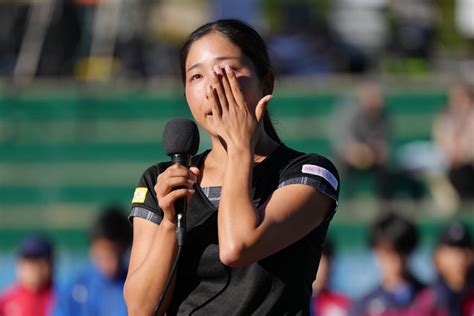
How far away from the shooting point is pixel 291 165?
3162 millimetres

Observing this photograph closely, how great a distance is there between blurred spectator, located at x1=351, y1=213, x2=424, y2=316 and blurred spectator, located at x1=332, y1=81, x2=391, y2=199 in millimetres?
4116

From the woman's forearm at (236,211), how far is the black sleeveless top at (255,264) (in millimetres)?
116

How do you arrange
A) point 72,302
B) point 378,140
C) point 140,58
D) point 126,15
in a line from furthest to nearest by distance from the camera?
point 126,15
point 140,58
point 378,140
point 72,302

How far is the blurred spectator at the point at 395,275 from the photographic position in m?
7.29

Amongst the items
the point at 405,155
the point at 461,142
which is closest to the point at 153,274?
the point at 461,142

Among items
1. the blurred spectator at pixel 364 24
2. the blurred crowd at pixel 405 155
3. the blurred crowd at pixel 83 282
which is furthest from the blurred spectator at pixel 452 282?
the blurred spectator at pixel 364 24

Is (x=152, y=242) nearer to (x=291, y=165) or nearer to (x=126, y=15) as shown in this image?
(x=291, y=165)

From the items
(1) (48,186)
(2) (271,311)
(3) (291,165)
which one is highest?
(3) (291,165)

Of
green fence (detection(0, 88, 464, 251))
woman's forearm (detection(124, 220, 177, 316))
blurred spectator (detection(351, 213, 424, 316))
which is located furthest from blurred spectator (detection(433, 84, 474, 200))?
woman's forearm (detection(124, 220, 177, 316))

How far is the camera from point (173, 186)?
2.97m

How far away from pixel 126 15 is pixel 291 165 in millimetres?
11461

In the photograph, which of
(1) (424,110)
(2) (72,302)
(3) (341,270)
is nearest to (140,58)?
(1) (424,110)

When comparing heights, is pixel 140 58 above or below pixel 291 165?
below

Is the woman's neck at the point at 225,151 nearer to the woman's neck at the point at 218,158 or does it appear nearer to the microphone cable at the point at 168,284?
the woman's neck at the point at 218,158
